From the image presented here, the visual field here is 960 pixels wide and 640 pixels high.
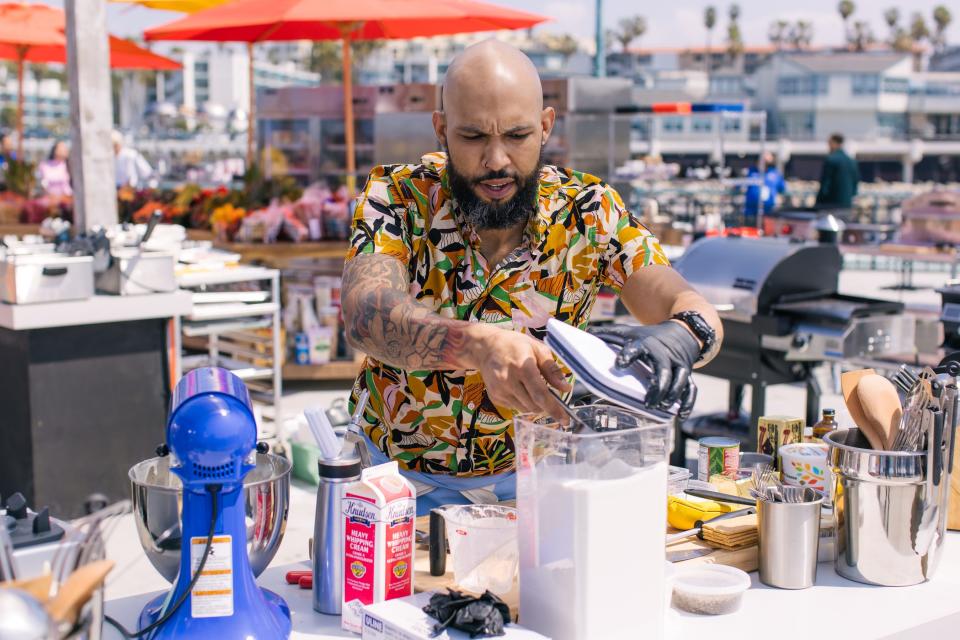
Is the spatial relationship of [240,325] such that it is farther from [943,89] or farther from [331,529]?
[943,89]

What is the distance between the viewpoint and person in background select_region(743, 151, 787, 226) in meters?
13.6

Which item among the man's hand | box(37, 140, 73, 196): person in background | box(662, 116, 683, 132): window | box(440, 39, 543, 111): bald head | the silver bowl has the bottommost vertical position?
the silver bowl

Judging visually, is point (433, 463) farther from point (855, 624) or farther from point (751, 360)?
point (751, 360)

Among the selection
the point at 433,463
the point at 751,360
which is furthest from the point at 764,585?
the point at 751,360

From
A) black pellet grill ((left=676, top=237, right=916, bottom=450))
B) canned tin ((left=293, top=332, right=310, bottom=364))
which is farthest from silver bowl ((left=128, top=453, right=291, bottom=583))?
canned tin ((left=293, top=332, right=310, bottom=364))

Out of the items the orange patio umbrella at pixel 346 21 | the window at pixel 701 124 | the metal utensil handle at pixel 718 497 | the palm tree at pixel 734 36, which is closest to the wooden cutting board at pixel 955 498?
the metal utensil handle at pixel 718 497

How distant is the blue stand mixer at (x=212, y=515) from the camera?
1526 millimetres

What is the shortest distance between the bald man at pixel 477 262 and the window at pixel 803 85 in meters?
87.5

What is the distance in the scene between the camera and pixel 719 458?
249 centimetres

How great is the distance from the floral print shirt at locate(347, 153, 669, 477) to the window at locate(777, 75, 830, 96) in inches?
3445

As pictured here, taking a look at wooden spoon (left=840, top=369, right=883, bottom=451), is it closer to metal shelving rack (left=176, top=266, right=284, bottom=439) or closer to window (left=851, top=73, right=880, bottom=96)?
metal shelving rack (left=176, top=266, right=284, bottom=439)

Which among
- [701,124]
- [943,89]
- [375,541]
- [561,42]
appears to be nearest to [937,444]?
[375,541]

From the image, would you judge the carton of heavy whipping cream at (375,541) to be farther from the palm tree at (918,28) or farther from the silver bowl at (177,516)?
the palm tree at (918,28)

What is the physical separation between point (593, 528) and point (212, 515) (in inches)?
22.0
